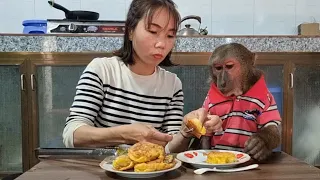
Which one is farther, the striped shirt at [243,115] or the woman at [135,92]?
the striped shirt at [243,115]

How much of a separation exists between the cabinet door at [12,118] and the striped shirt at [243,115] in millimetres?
1300

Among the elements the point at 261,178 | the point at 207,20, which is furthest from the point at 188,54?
the point at 261,178

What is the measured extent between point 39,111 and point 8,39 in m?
0.44

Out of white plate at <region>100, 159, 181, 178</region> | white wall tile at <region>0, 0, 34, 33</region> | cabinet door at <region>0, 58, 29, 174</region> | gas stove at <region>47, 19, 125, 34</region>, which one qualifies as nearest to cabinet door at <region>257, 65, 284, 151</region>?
gas stove at <region>47, 19, 125, 34</region>

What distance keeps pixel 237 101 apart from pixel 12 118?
4.92 feet

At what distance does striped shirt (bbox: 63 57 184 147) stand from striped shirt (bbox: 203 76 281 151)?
171mm

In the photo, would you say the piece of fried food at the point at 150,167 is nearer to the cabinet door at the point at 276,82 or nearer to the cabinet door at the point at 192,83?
the cabinet door at the point at 192,83

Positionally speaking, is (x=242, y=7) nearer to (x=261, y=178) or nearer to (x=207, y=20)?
(x=207, y=20)

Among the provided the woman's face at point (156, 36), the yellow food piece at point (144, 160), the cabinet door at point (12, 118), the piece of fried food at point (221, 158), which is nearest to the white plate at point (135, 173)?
the yellow food piece at point (144, 160)

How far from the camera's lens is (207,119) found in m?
1.24

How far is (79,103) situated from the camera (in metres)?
1.28

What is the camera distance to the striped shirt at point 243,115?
4.42 ft

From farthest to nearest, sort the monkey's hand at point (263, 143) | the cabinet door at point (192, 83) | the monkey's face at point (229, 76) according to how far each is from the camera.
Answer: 1. the cabinet door at point (192, 83)
2. the monkey's face at point (229, 76)
3. the monkey's hand at point (263, 143)

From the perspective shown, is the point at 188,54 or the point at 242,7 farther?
the point at 242,7
